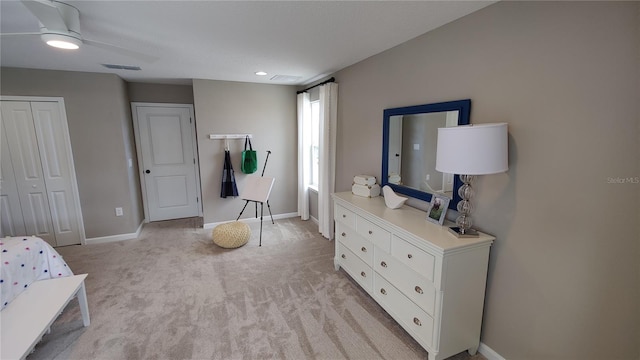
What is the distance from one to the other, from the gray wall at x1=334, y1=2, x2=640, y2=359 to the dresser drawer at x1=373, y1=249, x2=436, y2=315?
437mm

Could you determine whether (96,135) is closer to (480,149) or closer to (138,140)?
(138,140)

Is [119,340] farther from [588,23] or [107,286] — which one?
[588,23]

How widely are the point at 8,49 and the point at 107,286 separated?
2428 millimetres

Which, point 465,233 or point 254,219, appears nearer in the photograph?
point 465,233

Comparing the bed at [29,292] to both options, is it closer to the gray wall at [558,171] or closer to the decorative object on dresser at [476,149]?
the decorative object on dresser at [476,149]

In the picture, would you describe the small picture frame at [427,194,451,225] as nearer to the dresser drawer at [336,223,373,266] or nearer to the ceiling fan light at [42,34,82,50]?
the dresser drawer at [336,223,373,266]

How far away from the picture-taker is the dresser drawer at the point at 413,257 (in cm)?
175

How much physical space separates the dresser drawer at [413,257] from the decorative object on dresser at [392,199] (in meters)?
0.41

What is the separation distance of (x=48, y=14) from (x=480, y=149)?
264 centimetres

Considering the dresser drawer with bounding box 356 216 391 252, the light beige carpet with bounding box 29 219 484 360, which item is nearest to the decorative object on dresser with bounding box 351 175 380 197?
the dresser drawer with bounding box 356 216 391 252

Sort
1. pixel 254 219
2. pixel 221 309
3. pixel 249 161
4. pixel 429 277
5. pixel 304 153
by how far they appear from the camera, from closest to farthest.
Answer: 1. pixel 429 277
2. pixel 221 309
3. pixel 249 161
4. pixel 304 153
5. pixel 254 219

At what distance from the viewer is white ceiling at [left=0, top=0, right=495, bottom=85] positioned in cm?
172

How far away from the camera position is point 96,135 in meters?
3.71

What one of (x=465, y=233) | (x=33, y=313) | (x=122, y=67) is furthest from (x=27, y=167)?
(x=465, y=233)
